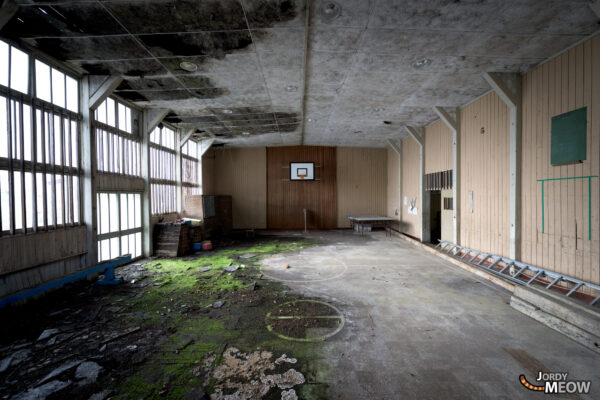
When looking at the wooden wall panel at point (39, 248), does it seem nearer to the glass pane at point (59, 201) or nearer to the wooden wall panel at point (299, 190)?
the glass pane at point (59, 201)

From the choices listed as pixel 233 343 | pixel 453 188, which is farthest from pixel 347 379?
pixel 453 188

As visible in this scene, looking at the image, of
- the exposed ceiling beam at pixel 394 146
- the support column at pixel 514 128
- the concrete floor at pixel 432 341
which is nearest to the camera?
the concrete floor at pixel 432 341

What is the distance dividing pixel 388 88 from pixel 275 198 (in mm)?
8477

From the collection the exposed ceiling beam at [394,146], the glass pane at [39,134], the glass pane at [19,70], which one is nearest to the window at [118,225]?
the glass pane at [39,134]

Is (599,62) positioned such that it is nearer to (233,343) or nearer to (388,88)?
(388,88)

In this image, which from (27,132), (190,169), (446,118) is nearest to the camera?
(27,132)

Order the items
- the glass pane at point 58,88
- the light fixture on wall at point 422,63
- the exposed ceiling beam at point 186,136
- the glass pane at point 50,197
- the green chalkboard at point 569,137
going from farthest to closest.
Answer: the exposed ceiling beam at point 186,136
the light fixture on wall at point 422,63
the glass pane at point 58,88
the glass pane at point 50,197
the green chalkboard at point 569,137

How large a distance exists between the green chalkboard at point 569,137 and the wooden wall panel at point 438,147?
3210 millimetres

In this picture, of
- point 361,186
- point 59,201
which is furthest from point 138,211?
point 361,186

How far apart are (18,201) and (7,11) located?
8.91ft

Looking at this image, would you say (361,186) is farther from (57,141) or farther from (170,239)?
(57,141)

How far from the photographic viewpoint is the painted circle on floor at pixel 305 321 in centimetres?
332

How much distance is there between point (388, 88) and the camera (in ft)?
20.8

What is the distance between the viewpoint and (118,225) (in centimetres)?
650
